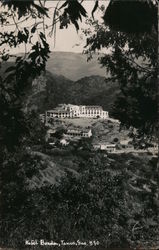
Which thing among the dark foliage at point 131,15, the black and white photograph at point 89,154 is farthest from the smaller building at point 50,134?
the dark foliage at point 131,15

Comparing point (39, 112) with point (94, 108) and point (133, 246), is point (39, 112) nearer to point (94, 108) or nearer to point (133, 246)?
point (94, 108)

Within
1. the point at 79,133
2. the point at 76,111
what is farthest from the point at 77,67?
the point at 79,133

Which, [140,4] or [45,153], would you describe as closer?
[140,4]

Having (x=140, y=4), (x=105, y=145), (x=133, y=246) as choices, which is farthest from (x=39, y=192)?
(x=140, y=4)

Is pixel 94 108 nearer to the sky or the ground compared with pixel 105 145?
nearer to the sky

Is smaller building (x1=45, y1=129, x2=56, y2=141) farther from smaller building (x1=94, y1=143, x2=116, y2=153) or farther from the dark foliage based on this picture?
the dark foliage

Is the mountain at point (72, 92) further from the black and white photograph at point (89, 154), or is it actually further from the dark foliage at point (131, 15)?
the dark foliage at point (131, 15)

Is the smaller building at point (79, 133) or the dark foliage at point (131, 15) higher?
the dark foliage at point (131, 15)
